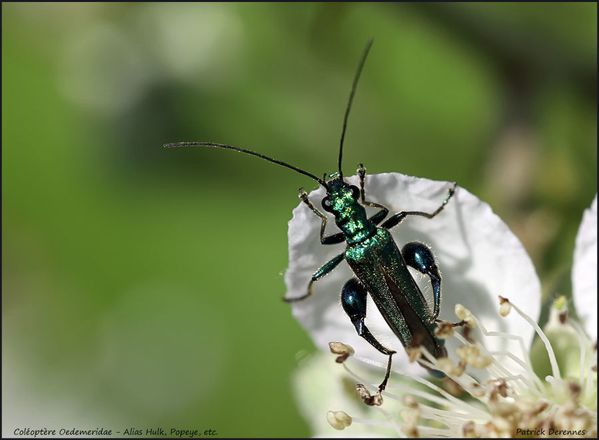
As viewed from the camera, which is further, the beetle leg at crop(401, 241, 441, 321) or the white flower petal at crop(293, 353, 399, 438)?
the white flower petal at crop(293, 353, 399, 438)

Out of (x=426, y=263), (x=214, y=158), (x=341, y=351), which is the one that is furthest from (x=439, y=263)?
(x=214, y=158)

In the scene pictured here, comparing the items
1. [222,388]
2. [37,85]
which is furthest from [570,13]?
[37,85]

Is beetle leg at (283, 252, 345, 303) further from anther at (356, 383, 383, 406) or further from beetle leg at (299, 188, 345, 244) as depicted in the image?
anther at (356, 383, 383, 406)

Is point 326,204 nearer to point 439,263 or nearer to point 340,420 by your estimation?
point 439,263

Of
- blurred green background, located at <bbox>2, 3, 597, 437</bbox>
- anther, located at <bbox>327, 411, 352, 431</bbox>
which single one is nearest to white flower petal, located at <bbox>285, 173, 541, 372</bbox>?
anther, located at <bbox>327, 411, 352, 431</bbox>

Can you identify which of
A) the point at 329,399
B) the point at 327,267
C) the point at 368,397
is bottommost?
the point at 329,399

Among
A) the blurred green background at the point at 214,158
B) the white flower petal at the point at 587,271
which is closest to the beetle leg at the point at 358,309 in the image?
the white flower petal at the point at 587,271

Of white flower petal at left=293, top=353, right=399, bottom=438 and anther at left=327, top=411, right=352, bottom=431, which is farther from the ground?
anther at left=327, top=411, right=352, bottom=431
